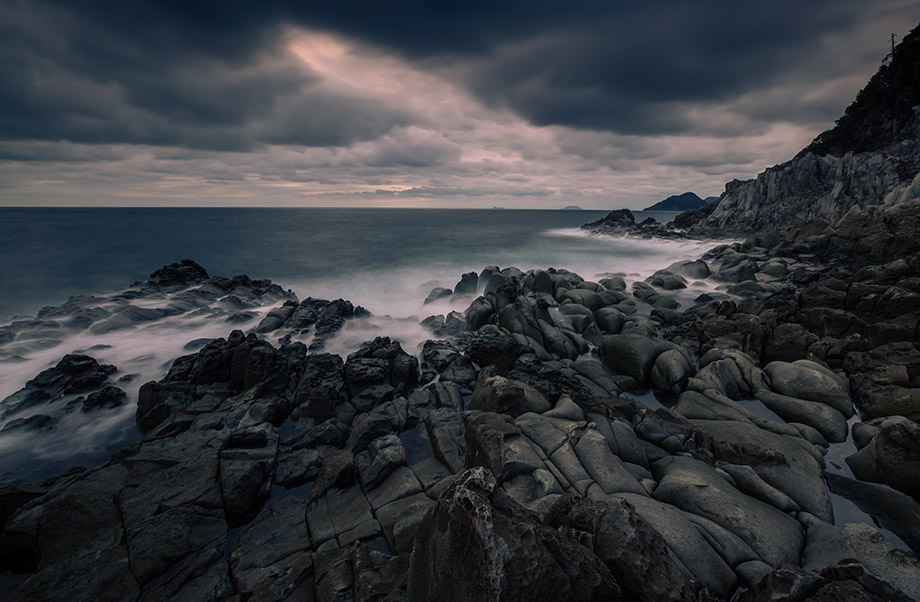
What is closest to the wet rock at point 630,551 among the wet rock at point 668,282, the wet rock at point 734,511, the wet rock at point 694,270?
the wet rock at point 734,511

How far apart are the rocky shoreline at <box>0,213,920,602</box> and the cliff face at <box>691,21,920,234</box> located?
129ft

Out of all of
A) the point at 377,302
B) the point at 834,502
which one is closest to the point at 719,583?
the point at 834,502

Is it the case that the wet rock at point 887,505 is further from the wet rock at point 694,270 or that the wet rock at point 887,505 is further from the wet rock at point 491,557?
the wet rock at point 694,270

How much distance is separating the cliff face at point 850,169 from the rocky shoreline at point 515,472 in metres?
39.4

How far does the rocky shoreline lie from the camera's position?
13.2 feet

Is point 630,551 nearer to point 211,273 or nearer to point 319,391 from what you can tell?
point 319,391

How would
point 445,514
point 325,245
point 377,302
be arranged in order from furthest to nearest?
point 325,245 < point 377,302 < point 445,514

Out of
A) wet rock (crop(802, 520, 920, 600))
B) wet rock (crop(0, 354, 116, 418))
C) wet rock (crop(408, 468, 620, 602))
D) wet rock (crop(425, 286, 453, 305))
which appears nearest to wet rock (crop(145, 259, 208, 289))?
wet rock (crop(0, 354, 116, 418))

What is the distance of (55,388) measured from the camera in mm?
11008

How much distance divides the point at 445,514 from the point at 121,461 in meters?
8.18

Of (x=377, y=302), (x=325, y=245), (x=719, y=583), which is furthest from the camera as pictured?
(x=325, y=245)

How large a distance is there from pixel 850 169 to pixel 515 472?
61.9 m

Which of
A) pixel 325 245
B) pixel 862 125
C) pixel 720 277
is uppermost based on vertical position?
pixel 862 125

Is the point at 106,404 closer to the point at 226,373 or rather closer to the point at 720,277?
the point at 226,373
